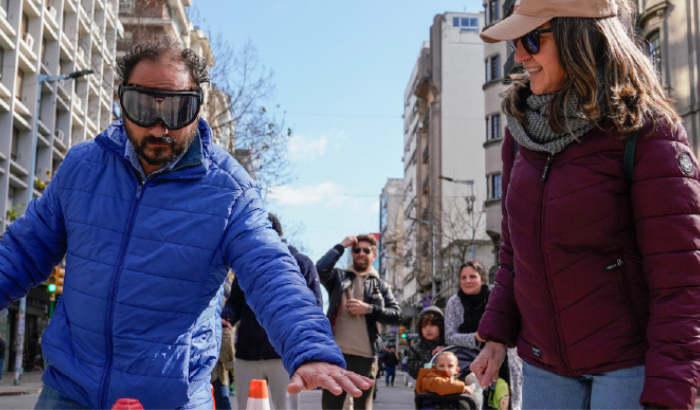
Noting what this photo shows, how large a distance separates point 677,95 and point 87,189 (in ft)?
83.6

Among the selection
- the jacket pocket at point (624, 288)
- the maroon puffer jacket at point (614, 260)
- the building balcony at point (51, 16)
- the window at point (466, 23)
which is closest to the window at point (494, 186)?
the building balcony at point (51, 16)

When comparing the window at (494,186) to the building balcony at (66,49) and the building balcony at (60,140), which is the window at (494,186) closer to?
the building balcony at (60,140)

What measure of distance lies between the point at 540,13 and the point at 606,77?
1.09 feet

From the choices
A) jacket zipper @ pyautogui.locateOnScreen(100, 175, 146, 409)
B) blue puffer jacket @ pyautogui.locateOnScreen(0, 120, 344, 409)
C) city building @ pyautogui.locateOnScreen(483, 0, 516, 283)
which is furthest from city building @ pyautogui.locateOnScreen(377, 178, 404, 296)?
jacket zipper @ pyautogui.locateOnScreen(100, 175, 146, 409)

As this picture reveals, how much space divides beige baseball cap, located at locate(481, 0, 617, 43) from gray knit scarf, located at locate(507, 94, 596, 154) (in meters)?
0.25

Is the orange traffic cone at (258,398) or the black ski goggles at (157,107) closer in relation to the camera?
the black ski goggles at (157,107)

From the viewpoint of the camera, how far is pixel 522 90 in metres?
3.26

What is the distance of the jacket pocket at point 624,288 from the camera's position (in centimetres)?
280

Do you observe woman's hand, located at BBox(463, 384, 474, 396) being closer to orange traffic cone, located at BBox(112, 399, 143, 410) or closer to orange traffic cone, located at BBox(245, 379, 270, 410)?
orange traffic cone, located at BBox(245, 379, 270, 410)

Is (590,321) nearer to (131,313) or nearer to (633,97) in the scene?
(633,97)

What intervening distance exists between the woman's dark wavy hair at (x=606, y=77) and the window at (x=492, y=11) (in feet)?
150

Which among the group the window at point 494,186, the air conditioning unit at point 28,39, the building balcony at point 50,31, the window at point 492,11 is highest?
the window at point 492,11

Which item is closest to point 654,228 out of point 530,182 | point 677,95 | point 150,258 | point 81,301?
point 530,182

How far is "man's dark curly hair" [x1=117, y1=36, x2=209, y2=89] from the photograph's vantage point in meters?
3.37
